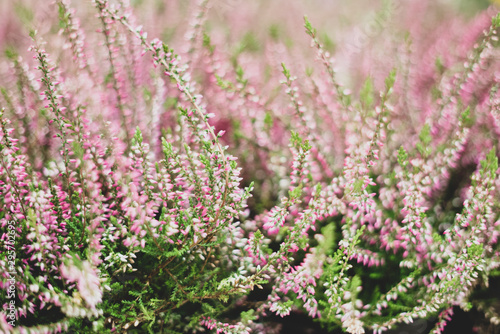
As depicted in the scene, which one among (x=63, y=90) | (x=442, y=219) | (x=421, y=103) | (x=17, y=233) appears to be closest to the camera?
(x=17, y=233)

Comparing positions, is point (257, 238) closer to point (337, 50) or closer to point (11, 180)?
A: point (11, 180)

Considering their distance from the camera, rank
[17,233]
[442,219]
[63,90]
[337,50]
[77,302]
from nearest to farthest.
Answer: [77,302] → [17,233] → [63,90] → [442,219] → [337,50]

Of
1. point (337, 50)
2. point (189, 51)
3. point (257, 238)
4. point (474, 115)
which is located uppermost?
point (337, 50)

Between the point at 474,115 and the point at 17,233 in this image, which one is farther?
the point at 474,115

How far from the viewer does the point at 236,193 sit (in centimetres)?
104

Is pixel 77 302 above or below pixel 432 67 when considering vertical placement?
below

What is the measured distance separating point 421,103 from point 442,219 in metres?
0.61

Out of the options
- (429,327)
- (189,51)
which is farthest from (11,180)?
(429,327)

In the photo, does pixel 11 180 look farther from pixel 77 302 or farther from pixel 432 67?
pixel 432 67

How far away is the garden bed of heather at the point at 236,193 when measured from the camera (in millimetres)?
973

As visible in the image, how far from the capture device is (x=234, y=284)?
1050 millimetres

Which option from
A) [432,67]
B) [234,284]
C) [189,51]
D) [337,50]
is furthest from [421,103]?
[234,284]

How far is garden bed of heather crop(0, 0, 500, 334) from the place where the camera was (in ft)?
3.19

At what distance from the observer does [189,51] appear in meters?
1.57
